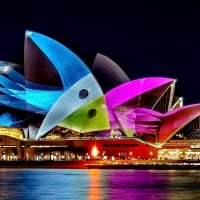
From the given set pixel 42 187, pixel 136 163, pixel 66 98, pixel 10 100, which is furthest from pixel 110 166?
pixel 42 187

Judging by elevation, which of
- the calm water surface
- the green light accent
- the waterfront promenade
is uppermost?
the green light accent

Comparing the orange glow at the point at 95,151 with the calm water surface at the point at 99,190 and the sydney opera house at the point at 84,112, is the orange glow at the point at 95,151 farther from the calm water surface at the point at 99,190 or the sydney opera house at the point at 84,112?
the calm water surface at the point at 99,190

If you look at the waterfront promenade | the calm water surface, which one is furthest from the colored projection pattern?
the calm water surface

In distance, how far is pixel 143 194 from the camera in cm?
3803

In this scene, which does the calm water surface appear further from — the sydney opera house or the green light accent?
the green light accent

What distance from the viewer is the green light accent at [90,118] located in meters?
73.7

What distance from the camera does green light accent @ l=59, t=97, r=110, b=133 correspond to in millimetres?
73688

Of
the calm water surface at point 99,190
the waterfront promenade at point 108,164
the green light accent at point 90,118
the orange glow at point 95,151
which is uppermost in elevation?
the green light accent at point 90,118

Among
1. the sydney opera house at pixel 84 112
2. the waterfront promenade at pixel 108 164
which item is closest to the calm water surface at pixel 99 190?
the sydney opera house at pixel 84 112

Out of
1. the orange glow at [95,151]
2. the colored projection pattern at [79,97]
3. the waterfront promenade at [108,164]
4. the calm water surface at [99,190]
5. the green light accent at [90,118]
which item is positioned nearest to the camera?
the calm water surface at [99,190]

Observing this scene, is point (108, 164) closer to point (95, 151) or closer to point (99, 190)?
point (95, 151)

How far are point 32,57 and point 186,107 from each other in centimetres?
1828

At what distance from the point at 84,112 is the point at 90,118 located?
7.60ft

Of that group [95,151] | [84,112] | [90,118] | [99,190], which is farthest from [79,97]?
[99,190]
